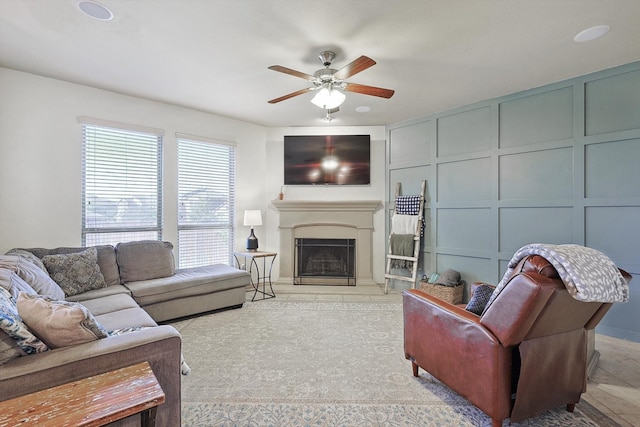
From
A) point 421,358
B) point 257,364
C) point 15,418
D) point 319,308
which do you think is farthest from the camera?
point 319,308

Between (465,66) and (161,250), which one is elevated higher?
(465,66)

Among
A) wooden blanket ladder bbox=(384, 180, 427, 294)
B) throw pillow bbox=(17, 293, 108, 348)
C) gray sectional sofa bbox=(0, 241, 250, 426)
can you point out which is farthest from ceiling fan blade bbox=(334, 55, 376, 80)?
wooden blanket ladder bbox=(384, 180, 427, 294)

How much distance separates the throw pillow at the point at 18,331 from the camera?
126cm

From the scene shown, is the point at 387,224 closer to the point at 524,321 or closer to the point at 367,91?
the point at 367,91

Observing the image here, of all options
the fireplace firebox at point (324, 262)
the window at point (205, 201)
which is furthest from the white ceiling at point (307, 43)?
the fireplace firebox at point (324, 262)

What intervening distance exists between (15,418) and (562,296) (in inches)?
88.0

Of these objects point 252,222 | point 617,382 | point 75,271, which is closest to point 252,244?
point 252,222

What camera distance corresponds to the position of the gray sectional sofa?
126 centimetres

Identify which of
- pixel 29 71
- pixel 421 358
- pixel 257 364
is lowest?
pixel 257 364

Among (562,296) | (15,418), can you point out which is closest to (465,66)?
(562,296)

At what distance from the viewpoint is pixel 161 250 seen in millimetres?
3621

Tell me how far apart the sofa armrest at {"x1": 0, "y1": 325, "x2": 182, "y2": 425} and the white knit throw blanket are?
1780mm

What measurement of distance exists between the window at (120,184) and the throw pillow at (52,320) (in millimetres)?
2581

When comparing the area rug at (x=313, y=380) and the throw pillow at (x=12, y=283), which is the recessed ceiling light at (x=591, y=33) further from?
the throw pillow at (x=12, y=283)
